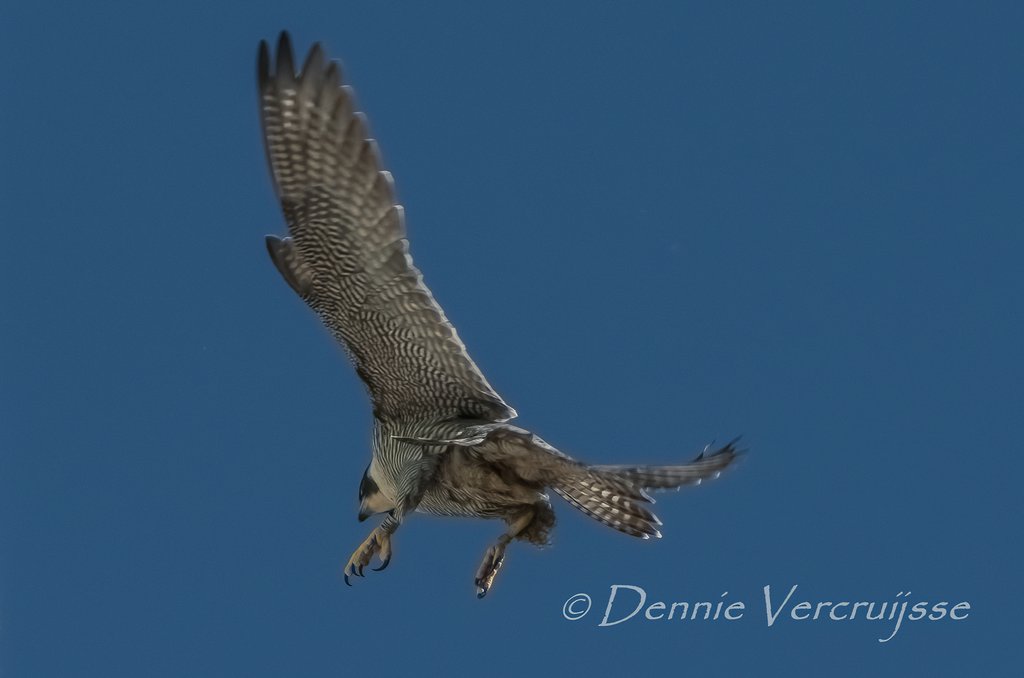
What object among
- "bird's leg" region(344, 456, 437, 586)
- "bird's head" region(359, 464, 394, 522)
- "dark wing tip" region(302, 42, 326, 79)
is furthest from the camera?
"bird's head" region(359, 464, 394, 522)

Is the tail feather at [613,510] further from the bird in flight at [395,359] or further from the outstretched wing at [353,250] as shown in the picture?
the outstretched wing at [353,250]

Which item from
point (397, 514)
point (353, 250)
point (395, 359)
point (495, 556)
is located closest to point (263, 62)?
point (353, 250)

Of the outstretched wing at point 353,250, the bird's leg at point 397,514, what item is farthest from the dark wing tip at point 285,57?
the bird's leg at point 397,514

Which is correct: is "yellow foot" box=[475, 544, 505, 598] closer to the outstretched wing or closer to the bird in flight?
the bird in flight

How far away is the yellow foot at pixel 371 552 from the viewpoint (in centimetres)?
1232

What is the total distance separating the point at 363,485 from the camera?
13016 mm

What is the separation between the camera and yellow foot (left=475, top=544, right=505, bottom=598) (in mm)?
12266

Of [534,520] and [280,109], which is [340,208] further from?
[534,520]

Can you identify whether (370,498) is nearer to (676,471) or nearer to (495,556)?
(495,556)

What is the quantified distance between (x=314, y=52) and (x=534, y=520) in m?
3.39

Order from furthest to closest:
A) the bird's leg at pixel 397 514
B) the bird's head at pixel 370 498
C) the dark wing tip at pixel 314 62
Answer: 1. the bird's head at pixel 370 498
2. the bird's leg at pixel 397 514
3. the dark wing tip at pixel 314 62

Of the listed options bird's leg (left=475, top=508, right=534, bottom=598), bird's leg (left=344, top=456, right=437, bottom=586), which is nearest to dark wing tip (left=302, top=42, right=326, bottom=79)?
bird's leg (left=344, top=456, right=437, bottom=586)

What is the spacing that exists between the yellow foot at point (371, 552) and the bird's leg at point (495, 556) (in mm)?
Answer: 596

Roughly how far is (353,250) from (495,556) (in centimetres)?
225
